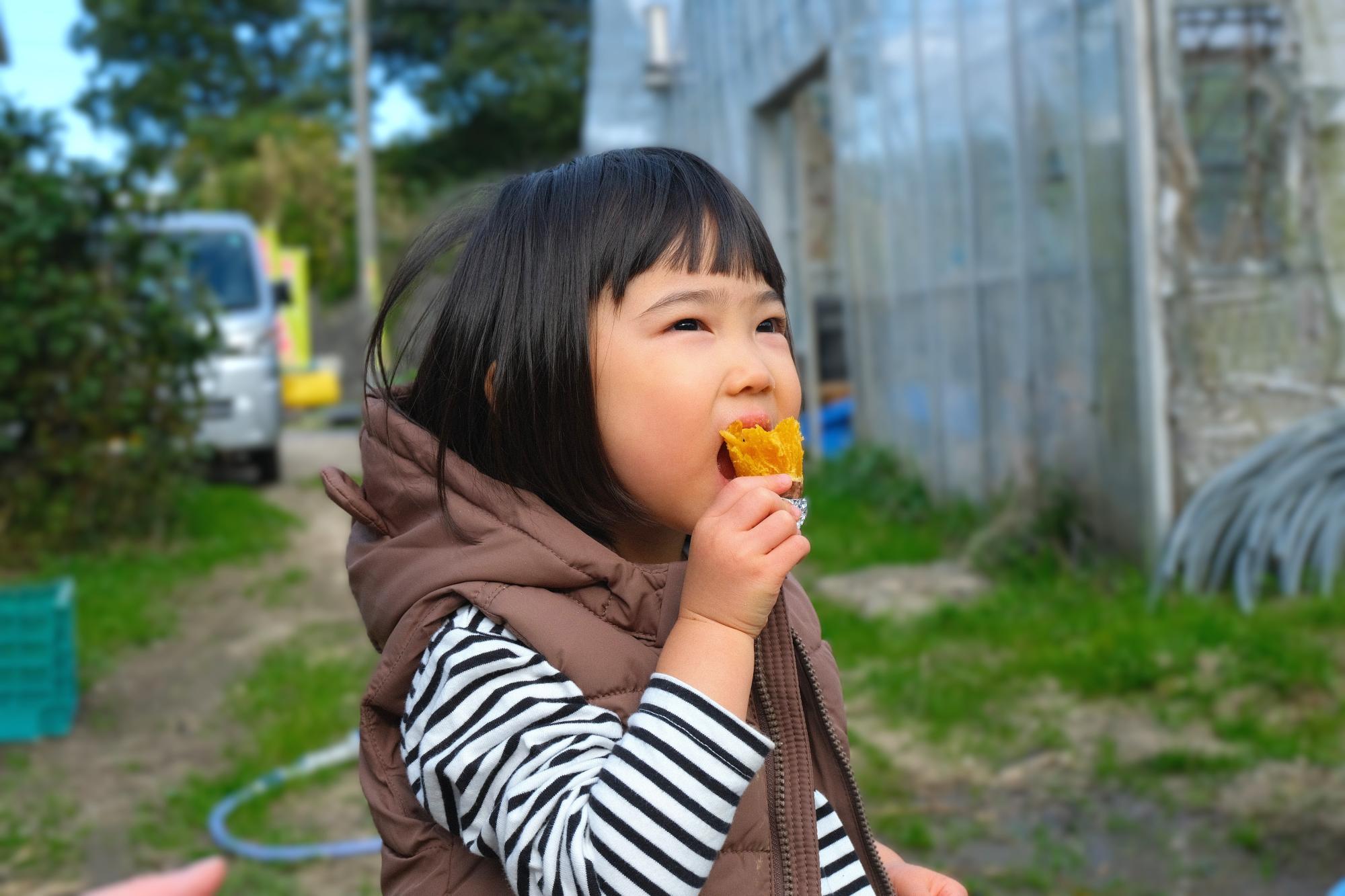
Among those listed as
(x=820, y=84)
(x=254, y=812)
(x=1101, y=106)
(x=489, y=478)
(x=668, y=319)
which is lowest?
(x=254, y=812)

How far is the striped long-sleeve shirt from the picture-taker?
1.21 m

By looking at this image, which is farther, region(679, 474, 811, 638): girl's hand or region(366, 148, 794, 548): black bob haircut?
region(366, 148, 794, 548): black bob haircut

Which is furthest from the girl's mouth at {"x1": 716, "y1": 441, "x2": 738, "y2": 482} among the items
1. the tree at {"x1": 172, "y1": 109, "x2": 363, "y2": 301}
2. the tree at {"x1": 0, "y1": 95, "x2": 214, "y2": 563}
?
the tree at {"x1": 172, "y1": 109, "x2": 363, "y2": 301}

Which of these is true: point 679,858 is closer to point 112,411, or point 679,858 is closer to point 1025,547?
point 1025,547

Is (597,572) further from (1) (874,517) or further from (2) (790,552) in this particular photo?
(1) (874,517)

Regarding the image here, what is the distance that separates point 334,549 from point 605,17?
33.2 ft

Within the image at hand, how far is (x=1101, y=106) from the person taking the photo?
217 inches

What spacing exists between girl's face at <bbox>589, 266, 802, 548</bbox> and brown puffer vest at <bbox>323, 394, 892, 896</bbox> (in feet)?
0.29

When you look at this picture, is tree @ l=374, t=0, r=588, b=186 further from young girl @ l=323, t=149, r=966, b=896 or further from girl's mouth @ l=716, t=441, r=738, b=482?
Result: girl's mouth @ l=716, t=441, r=738, b=482

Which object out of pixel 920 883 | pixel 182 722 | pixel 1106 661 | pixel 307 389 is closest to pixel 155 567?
pixel 182 722

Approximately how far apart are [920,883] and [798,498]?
20.2 inches

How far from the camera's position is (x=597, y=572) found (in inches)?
55.4

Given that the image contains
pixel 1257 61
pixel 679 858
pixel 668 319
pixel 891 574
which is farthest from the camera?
pixel 891 574

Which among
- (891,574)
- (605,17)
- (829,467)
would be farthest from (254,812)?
(605,17)
